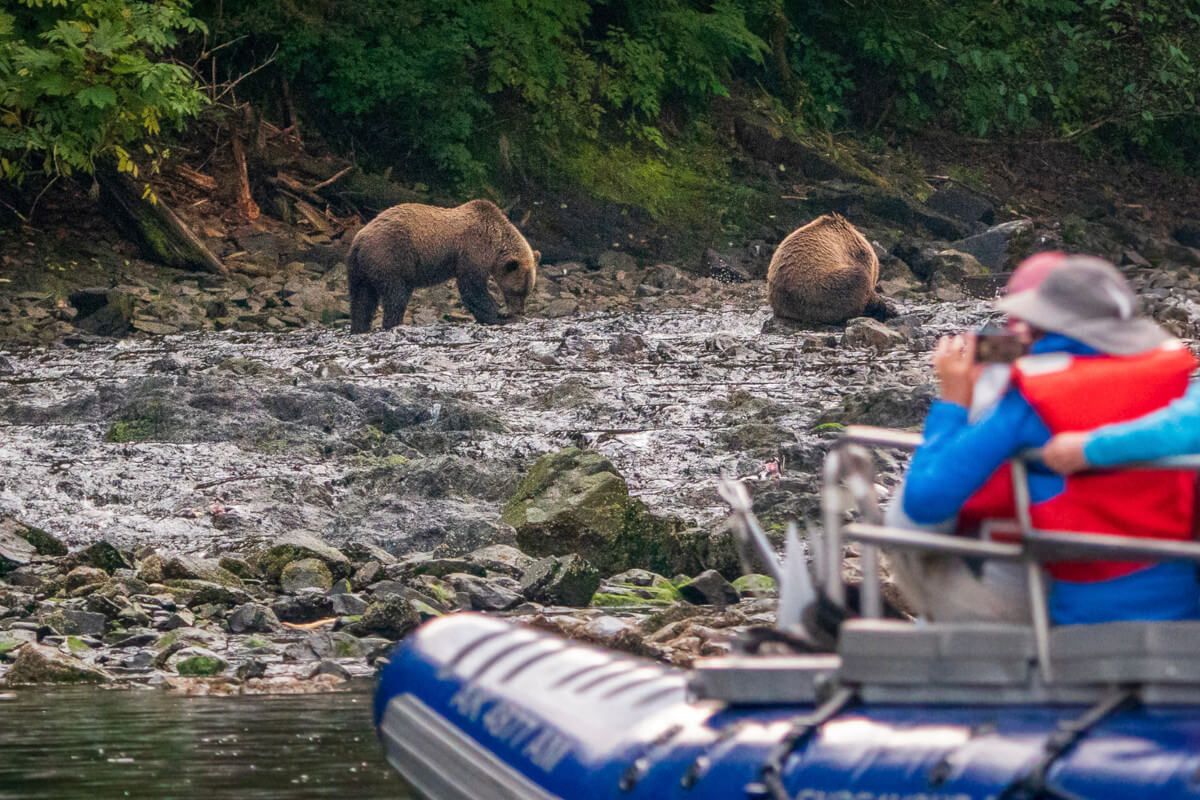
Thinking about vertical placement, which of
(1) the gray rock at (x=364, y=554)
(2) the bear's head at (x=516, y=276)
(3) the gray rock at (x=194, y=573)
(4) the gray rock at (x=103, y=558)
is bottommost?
(2) the bear's head at (x=516, y=276)

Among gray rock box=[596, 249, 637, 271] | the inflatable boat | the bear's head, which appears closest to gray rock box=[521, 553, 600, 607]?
the inflatable boat

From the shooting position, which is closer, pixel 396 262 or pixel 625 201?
pixel 396 262

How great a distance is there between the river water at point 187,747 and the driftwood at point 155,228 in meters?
14.0

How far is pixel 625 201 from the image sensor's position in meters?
23.4

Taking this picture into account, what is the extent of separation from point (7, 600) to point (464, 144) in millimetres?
16383

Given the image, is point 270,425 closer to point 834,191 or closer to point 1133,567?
point 1133,567

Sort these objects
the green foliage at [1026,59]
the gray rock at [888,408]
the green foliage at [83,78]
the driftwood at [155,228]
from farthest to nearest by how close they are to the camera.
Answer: the green foliage at [1026,59], the driftwood at [155,228], the green foliage at [83,78], the gray rock at [888,408]

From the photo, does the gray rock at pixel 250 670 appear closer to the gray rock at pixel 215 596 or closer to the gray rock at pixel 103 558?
the gray rock at pixel 215 596

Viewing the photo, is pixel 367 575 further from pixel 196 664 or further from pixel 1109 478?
pixel 1109 478

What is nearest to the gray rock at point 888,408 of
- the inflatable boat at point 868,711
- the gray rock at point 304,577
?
the gray rock at point 304,577

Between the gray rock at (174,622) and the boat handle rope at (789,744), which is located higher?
the boat handle rope at (789,744)

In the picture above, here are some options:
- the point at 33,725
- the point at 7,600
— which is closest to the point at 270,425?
the point at 7,600

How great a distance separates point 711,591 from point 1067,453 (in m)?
4.82

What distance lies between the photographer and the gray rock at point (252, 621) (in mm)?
7168
